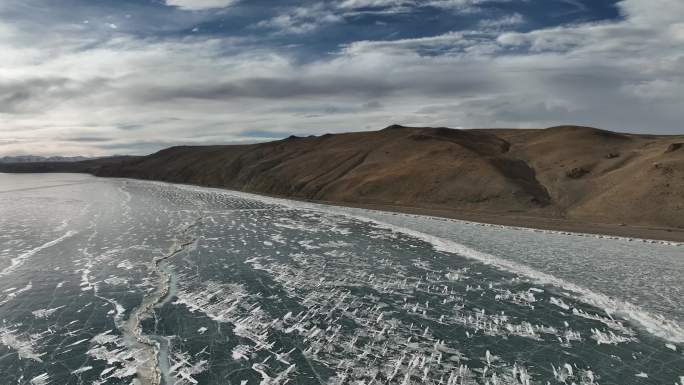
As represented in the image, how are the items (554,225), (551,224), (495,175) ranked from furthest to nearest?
(495,175), (551,224), (554,225)

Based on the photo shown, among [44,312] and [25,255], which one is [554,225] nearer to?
[44,312]

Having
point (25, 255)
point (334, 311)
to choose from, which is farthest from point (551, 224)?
point (25, 255)

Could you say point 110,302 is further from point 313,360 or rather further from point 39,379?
point 313,360

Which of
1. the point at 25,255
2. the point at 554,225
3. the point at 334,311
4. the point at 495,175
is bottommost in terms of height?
the point at 554,225

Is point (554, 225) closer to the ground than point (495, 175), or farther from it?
closer to the ground

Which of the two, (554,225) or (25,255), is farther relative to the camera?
(554,225)

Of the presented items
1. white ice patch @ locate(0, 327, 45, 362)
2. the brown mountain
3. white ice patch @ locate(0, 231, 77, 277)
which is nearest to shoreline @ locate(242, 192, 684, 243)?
the brown mountain

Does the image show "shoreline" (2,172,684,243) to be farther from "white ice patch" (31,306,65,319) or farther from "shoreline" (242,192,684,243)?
"white ice patch" (31,306,65,319)
